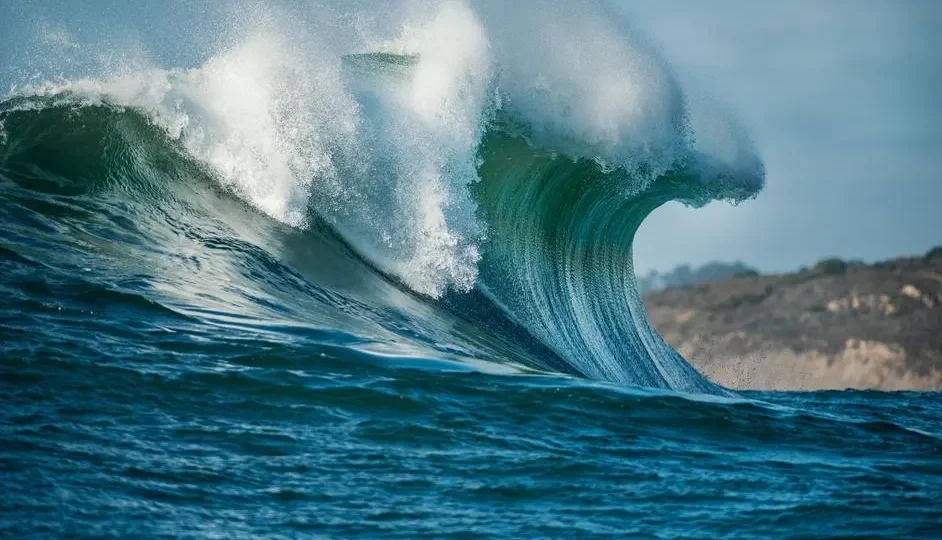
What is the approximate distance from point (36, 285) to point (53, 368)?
1.40 metres

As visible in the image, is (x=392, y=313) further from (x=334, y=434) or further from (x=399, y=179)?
(x=334, y=434)

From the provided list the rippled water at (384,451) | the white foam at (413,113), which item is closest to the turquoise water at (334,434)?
the rippled water at (384,451)

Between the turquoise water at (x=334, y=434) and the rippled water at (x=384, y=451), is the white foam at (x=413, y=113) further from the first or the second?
the rippled water at (x=384, y=451)

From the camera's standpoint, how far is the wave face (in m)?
9.07

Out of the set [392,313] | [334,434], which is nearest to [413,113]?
[392,313]

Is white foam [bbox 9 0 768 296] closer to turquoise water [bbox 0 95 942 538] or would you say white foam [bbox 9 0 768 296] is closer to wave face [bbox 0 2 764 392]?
wave face [bbox 0 2 764 392]

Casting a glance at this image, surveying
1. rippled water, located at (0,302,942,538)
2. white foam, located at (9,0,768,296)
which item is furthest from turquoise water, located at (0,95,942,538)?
white foam, located at (9,0,768,296)

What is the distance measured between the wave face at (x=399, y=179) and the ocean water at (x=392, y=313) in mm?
34

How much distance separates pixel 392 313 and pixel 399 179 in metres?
2.28

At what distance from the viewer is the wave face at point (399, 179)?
29.8ft

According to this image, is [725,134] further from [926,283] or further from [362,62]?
[926,283]

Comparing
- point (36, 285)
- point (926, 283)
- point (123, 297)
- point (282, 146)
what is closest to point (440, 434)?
point (123, 297)

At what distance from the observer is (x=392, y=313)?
9172 millimetres

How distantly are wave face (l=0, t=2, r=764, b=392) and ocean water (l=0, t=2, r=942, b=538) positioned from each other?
3cm
